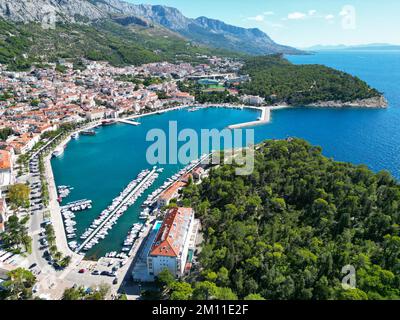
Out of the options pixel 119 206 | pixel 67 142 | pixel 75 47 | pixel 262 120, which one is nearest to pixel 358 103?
pixel 262 120

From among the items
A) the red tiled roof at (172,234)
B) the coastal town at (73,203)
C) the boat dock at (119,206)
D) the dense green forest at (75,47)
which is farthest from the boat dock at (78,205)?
the dense green forest at (75,47)

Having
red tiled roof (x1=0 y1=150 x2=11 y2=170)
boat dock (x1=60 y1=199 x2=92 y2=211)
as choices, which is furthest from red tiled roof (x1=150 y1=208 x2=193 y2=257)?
red tiled roof (x1=0 y1=150 x2=11 y2=170)

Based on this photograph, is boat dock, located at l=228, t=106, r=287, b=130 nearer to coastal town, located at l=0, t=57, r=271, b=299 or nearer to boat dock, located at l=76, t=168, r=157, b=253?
coastal town, located at l=0, t=57, r=271, b=299

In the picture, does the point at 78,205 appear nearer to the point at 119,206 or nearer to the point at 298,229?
the point at 119,206

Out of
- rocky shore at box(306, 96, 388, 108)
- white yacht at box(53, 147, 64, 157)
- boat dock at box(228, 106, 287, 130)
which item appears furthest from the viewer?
rocky shore at box(306, 96, 388, 108)

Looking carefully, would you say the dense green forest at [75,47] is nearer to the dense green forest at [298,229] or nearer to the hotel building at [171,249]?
the dense green forest at [298,229]
